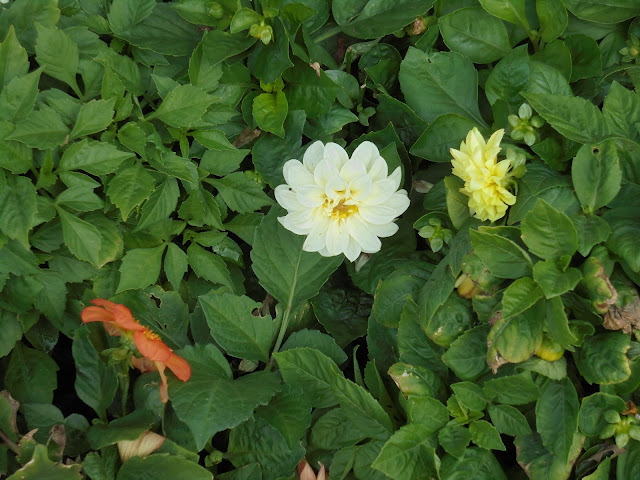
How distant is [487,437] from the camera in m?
1.28

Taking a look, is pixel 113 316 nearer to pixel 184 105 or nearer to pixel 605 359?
pixel 184 105

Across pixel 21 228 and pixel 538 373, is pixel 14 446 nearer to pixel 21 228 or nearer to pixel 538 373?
pixel 21 228

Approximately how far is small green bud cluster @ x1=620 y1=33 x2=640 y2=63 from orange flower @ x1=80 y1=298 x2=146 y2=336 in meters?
1.06

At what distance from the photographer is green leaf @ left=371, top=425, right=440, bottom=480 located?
1268mm

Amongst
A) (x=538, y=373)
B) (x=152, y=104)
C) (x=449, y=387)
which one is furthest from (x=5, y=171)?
(x=538, y=373)

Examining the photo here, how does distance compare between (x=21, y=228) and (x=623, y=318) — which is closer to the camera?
(x=623, y=318)

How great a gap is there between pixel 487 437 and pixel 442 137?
1.85 feet

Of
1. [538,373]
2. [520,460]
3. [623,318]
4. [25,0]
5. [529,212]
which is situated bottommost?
[520,460]

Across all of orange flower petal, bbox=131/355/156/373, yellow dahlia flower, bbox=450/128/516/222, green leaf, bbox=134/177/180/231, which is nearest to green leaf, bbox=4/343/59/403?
orange flower petal, bbox=131/355/156/373

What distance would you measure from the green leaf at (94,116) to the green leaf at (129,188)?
10 centimetres

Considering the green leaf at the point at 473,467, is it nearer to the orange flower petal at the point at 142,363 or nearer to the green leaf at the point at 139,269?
the orange flower petal at the point at 142,363

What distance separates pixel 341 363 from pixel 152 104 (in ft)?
2.13

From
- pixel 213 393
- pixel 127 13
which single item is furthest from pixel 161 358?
pixel 127 13

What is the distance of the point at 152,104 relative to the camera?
153 centimetres
